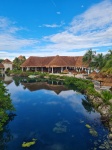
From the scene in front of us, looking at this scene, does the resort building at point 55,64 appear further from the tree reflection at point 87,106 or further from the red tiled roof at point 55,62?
the tree reflection at point 87,106

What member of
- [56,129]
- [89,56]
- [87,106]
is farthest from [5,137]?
[89,56]

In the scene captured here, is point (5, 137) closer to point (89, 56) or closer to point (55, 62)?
point (89, 56)

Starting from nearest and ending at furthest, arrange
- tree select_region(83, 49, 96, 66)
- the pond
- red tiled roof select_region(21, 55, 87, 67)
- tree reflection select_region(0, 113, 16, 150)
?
the pond < tree reflection select_region(0, 113, 16, 150) < tree select_region(83, 49, 96, 66) < red tiled roof select_region(21, 55, 87, 67)

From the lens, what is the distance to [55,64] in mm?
50375

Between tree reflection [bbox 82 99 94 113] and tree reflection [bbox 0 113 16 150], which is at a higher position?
tree reflection [bbox 82 99 94 113]

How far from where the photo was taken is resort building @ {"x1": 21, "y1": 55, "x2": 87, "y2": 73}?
51.1 metres

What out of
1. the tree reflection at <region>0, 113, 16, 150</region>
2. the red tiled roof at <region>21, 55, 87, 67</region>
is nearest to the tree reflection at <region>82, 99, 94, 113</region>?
the tree reflection at <region>0, 113, 16, 150</region>

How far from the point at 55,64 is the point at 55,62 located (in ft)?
2.56

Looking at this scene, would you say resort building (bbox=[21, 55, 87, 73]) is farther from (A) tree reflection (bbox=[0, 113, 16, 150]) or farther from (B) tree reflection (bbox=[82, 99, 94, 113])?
(A) tree reflection (bbox=[0, 113, 16, 150])

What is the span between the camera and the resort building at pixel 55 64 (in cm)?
5106

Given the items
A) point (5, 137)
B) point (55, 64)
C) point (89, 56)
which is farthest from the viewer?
point (55, 64)

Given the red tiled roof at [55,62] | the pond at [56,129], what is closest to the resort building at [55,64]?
the red tiled roof at [55,62]

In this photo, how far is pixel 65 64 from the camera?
51.4m

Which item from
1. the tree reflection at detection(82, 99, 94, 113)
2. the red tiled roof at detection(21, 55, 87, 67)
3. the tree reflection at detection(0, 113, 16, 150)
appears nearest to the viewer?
the tree reflection at detection(0, 113, 16, 150)
